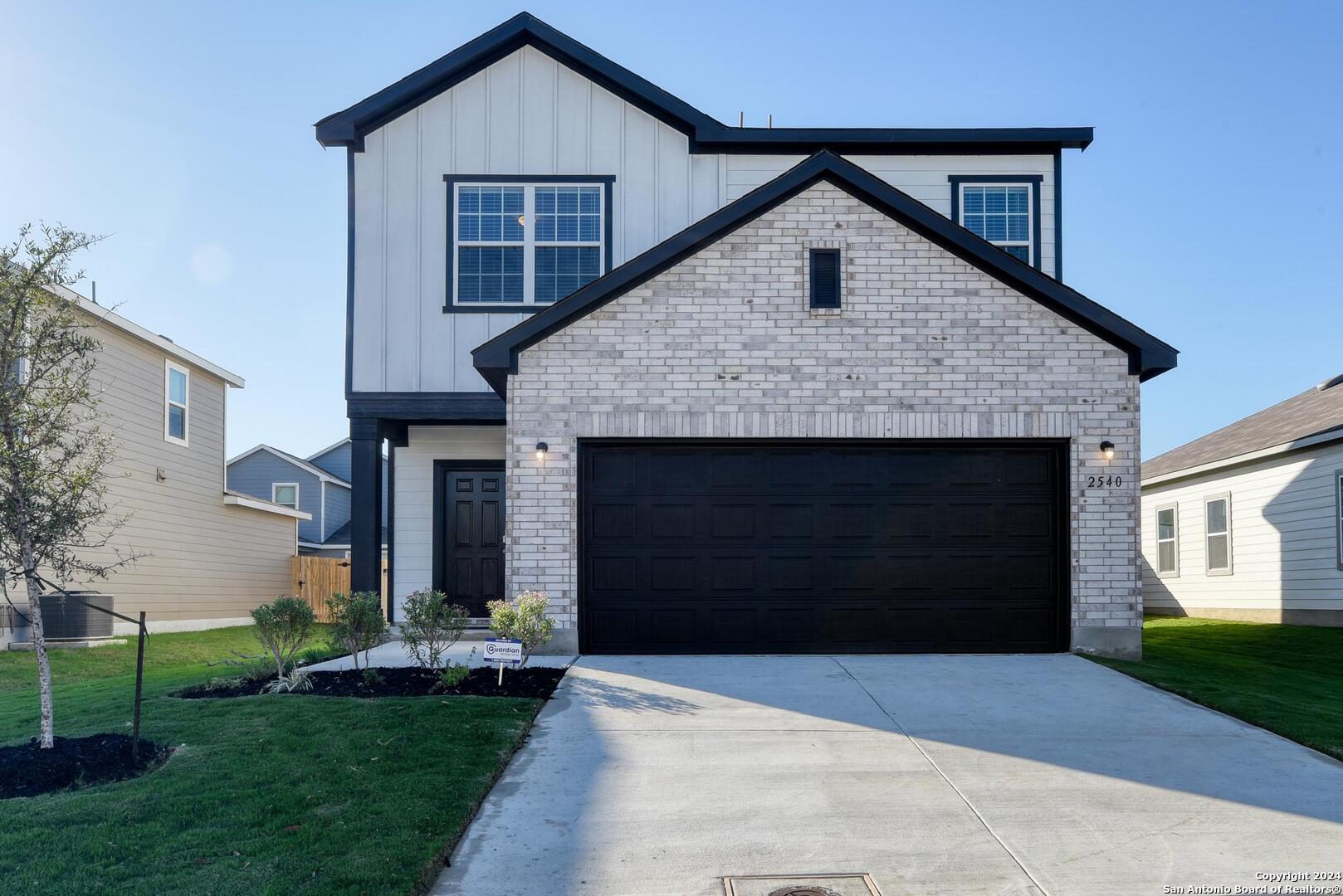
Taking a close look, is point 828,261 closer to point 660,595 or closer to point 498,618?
point 660,595

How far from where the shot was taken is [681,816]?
5984 millimetres

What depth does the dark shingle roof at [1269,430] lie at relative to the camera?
58.1 feet

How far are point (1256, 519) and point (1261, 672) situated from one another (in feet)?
27.7

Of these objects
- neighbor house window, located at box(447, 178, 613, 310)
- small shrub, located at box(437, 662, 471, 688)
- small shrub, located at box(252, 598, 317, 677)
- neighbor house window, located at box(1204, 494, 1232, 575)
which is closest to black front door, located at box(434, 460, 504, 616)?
neighbor house window, located at box(447, 178, 613, 310)

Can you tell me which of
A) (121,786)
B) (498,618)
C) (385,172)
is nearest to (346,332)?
(385,172)

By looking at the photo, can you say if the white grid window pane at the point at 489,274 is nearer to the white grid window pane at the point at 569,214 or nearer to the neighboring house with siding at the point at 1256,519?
the white grid window pane at the point at 569,214

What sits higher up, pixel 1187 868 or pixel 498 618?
pixel 498 618

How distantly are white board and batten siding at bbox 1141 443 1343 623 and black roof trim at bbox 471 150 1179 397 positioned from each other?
7.39 m

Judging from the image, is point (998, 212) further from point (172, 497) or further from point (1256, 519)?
point (172, 497)

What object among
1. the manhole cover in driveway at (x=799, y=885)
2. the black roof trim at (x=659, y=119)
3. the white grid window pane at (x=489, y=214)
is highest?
the black roof trim at (x=659, y=119)

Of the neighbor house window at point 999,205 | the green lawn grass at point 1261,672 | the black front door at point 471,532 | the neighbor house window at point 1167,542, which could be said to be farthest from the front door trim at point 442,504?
the neighbor house window at point 1167,542

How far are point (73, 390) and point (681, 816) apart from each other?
5421mm

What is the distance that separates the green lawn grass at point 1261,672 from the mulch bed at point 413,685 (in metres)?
5.61

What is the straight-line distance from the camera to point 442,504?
14461mm
